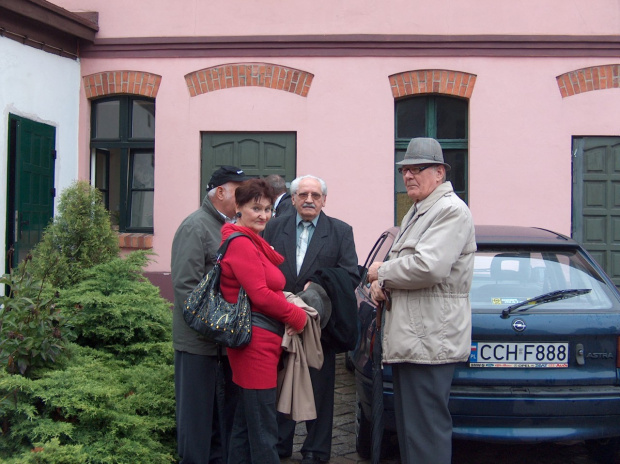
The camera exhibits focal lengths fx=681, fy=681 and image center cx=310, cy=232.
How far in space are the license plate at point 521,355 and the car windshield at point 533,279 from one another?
0.74ft

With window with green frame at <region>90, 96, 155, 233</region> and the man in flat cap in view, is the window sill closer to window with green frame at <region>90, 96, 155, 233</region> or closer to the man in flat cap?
window with green frame at <region>90, 96, 155, 233</region>

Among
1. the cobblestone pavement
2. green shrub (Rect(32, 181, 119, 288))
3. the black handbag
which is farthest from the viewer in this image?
green shrub (Rect(32, 181, 119, 288))

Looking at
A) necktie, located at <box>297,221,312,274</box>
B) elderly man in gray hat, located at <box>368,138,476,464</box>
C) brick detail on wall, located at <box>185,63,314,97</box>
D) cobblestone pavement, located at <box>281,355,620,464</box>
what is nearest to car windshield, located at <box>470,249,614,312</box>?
elderly man in gray hat, located at <box>368,138,476,464</box>

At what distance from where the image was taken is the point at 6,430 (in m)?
3.60

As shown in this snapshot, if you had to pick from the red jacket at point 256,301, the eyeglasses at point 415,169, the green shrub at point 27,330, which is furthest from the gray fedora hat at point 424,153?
the green shrub at point 27,330

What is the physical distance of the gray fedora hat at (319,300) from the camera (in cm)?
383

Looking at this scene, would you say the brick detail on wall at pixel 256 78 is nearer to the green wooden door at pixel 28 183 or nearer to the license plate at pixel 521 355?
the green wooden door at pixel 28 183

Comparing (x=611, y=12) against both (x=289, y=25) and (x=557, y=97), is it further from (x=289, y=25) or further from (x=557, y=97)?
(x=289, y=25)

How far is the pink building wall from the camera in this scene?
8.47 meters

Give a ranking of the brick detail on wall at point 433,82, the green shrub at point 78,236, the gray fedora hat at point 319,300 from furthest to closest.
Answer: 1. the brick detail on wall at point 433,82
2. the green shrub at point 78,236
3. the gray fedora hat at point 319,300

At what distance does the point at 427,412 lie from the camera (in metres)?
3.31

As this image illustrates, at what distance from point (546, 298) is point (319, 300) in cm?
135

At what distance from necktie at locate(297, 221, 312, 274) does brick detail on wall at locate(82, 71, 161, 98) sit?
5.06 meters

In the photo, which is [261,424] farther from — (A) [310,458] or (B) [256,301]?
(A) [310,458]
